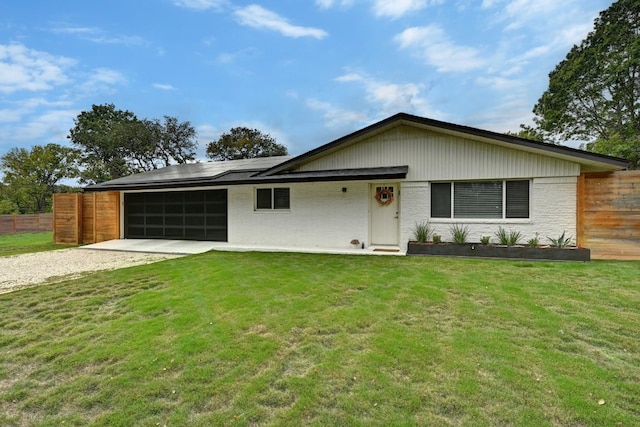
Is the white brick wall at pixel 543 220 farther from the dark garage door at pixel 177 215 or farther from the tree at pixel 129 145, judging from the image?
the tree at pixel 129 145

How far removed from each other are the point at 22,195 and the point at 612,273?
37.6m

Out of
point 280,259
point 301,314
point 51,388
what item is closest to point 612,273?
point 301,314

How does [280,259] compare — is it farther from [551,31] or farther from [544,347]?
[551,31]

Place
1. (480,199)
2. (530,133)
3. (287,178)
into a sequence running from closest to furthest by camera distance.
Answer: (480,199) → (287,178) → (530,133)

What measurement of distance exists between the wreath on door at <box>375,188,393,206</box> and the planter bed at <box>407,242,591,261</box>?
1767 mm

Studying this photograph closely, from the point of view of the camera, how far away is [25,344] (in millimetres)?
3627

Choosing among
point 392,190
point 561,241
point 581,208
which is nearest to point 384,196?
point 392,190

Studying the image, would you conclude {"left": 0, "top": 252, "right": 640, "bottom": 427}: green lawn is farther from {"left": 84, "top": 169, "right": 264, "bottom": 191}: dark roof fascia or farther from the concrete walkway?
{"left": 84, "top": 169, "right": 264, "bottom": 191}: dark roof fascia

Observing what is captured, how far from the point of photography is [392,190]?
1020cm

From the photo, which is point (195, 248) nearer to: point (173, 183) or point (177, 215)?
point (173, 183)

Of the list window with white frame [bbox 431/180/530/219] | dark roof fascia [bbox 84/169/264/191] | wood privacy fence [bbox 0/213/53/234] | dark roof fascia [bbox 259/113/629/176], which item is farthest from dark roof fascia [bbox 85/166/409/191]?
wood privacy fence [bbox 0/213/53/234]

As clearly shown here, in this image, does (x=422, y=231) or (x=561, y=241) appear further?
(x=422, y=231)

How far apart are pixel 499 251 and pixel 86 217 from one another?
1623 centimetres

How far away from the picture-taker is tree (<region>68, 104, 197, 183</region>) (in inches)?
1278
